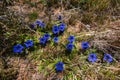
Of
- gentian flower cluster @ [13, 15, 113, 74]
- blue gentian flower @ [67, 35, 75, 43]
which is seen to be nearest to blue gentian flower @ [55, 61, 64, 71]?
gentian flower cluster @ [13, 15, 113, 74]

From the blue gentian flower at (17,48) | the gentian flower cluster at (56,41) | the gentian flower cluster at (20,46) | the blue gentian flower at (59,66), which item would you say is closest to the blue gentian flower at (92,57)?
the gentian flower cluster at (56,41)

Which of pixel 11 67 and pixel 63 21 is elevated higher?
pixel 63 21

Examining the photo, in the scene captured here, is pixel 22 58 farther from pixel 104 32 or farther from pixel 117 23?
pixel 117 23

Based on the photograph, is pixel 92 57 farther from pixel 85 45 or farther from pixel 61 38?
pixel 61 38

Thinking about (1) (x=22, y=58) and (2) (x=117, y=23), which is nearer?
(1) (x=22, y=58)

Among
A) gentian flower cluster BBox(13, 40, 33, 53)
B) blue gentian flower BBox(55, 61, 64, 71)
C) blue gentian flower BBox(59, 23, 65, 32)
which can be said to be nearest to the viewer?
blue gentian flower BBox(55, 61, 64, 71)

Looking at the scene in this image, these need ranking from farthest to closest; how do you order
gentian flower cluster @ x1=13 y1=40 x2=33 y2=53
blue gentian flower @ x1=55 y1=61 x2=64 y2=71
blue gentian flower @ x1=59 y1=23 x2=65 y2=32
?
blue gentian flower @ x1=59 y1=23 x2=65 y2=32, gentian flower cluster @ x1=13 y1=40 x2=33 y2=53, blue gentian flower @ x1=55 y1=61 x2=64 y2=71

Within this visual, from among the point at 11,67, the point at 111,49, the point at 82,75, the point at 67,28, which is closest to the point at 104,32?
the point at 111,49

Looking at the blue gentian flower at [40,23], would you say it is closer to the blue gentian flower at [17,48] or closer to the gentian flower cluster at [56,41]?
the gentian flower cluster at [56,41]

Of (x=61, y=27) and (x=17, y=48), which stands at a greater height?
(x=61, y=27)

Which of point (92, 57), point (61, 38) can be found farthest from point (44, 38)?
point (92, 57)

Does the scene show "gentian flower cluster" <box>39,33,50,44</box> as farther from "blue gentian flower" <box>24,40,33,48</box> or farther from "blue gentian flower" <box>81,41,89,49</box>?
"blue gentian flower" <box>81,41,89,49</box>
